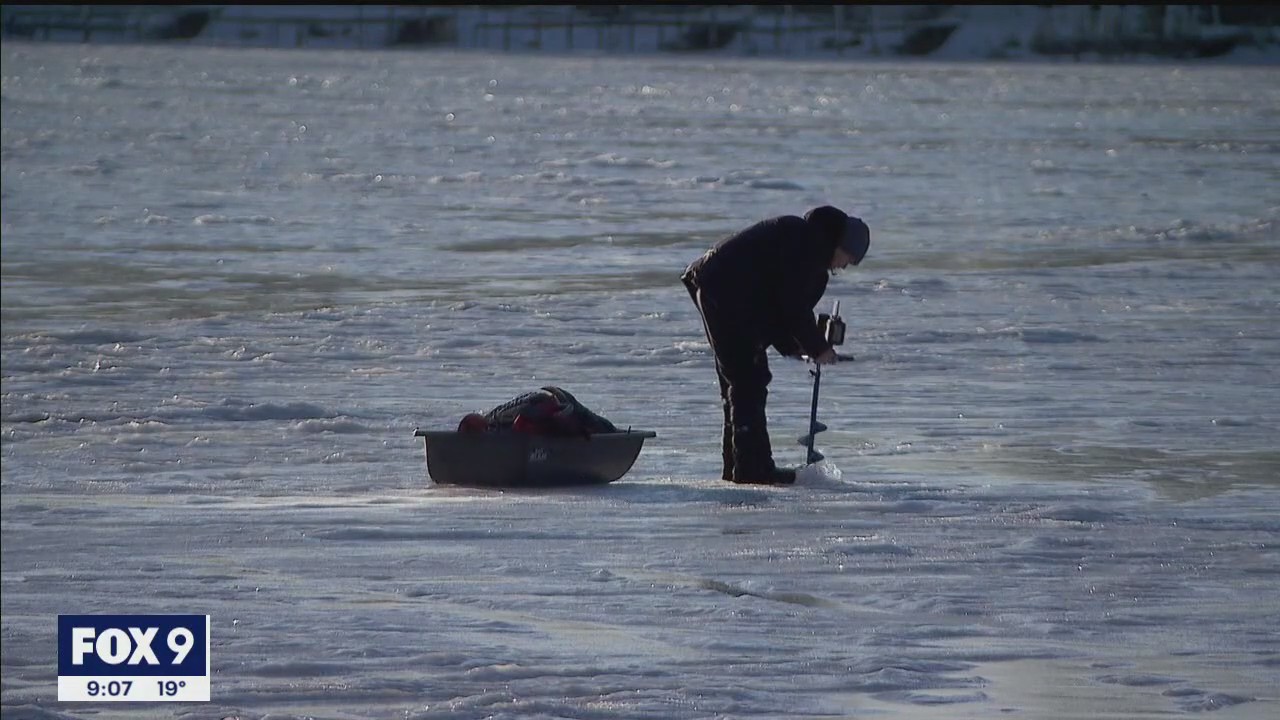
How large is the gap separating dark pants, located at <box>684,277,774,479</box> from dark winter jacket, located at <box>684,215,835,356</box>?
0.03 metres

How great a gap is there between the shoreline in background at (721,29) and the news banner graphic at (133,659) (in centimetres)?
6347

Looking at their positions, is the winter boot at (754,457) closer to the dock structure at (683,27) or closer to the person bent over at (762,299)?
the person bent over at (762,299)

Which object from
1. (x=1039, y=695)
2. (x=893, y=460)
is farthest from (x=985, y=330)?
(x=1039, y=695)

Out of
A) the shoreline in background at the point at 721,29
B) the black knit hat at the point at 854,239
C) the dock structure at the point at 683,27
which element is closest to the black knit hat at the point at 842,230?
the black knit hat at the point at 854,239

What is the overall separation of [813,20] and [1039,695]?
75.5 metres

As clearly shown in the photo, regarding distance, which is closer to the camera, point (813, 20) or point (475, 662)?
point (475, 662)

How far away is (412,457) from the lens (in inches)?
327

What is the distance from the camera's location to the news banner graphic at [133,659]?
4.96m

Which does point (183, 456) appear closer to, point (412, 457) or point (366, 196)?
point (412, 457)

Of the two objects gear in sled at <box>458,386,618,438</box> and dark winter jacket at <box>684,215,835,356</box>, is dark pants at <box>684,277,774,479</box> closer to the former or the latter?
dark winter jacket at <box>684,215,835,356</box>

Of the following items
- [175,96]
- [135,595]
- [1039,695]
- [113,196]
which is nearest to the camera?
[1039,695]

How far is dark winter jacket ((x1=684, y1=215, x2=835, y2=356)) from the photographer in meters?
7.53

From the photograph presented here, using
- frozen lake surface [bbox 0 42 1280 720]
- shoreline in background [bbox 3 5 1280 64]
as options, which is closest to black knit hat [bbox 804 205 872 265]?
frozen lake surface [bbox 0 42 1280 720]

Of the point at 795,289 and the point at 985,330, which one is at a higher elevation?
the point at 795,289
